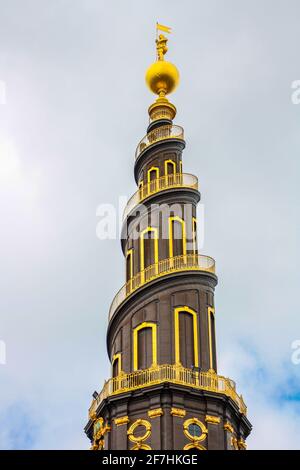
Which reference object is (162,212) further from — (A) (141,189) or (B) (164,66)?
(B) (164,66)

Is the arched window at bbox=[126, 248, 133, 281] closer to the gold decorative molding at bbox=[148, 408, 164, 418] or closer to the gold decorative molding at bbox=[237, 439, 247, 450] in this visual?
the gold decorative molding at bbox=[148, 408, 164, 418]

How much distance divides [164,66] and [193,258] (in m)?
17.5

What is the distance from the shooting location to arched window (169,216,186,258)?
65.8m

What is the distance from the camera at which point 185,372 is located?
59750 mm

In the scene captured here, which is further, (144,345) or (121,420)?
(144,345)

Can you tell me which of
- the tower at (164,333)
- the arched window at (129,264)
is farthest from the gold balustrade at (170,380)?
the arched window at (129,264)

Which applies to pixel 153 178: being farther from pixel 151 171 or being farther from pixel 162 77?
pixel 162 77

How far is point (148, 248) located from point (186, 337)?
7104 mm

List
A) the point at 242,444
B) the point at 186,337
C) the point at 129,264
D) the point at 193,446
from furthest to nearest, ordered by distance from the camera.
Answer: the point at 129,264 < the point at 186,337 < the point at 242,444 < the point at 193,446

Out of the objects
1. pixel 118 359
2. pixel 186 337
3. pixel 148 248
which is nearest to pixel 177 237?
pixel 148 248

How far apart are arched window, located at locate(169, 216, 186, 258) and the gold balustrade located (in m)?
8.27

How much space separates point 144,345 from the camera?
2453 inches

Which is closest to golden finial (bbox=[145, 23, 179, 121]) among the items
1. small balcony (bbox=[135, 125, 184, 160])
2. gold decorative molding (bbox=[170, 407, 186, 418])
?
small balcony (bbox=[135, 125, 184, 160])
